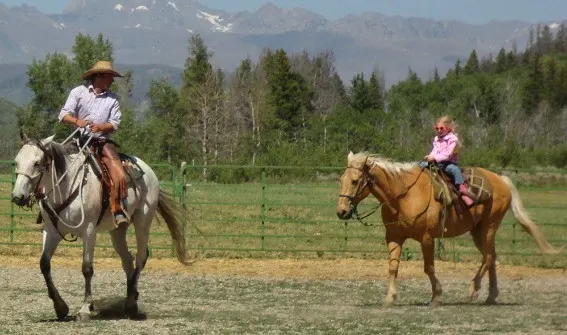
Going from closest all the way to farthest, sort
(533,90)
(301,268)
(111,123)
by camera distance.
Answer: (111,123) < (301,268) < (533,90)

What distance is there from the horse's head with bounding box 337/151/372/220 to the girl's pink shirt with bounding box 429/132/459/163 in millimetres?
1102

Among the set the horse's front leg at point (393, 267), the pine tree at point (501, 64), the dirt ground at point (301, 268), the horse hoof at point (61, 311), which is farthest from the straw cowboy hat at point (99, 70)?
the pine tree at point (501, 64)

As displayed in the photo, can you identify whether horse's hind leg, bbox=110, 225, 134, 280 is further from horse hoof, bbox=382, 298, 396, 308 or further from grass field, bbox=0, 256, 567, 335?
horse hoof, bbox=382, 298, 396, 308

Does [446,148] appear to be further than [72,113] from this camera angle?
Yes

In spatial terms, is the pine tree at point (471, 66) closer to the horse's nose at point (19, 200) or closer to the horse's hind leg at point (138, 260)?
the horse's hind leg at point (138, 260)

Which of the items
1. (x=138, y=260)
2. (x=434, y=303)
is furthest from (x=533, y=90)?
(x=138, y=260)

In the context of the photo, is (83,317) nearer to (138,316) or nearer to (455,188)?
(138,316)

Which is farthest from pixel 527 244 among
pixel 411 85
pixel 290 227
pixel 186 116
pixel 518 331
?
pixel 411 85

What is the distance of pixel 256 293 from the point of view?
13156mm

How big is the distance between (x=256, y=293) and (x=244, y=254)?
5.00m

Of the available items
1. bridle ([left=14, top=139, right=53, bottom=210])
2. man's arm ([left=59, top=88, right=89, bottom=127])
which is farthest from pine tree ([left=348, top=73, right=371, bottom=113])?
bridle ([left=14, top=139, right=53, bottom=210])

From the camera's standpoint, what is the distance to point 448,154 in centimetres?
1212

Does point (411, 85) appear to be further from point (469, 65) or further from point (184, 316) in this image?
point (184, 316)

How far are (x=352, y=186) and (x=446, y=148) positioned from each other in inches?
59.1
